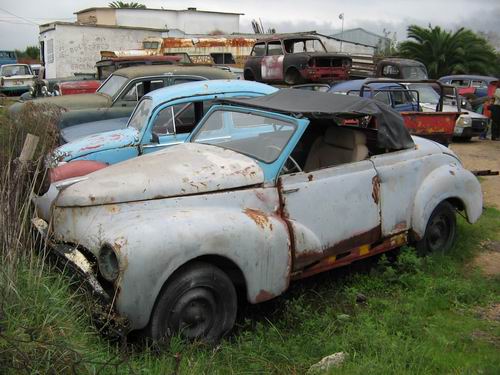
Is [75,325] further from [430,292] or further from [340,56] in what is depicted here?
[340,56]

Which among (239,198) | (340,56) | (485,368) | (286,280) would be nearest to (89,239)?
(239,198)

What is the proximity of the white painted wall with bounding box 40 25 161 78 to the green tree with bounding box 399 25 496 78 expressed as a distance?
15468mm

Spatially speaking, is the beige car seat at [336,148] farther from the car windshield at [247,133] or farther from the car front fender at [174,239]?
the car front fender at [174,239]

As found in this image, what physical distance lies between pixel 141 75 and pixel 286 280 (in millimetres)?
6549

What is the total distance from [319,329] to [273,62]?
1342 cm

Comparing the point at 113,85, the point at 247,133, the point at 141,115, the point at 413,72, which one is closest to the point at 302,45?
the point at 413,72

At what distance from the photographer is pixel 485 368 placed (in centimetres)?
335

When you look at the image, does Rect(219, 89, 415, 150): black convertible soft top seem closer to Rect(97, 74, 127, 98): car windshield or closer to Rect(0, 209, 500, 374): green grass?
Rect(0, 209, 500, 374): green grass

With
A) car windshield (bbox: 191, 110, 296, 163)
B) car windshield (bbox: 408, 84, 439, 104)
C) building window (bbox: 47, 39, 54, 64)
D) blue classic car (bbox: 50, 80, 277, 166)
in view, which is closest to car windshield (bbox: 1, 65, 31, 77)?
A: building window (bbox: 47, 39, 54, 64)

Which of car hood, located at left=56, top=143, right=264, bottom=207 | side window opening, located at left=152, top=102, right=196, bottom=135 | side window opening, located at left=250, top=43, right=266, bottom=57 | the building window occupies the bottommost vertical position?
car hood, located at left=56, top=143, right=264, bottom=207

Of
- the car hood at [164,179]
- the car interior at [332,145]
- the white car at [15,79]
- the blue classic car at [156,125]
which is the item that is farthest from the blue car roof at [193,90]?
the white car at [15,79]

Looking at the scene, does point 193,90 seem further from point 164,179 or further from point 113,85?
point 113,85

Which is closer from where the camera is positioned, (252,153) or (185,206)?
(185,206)

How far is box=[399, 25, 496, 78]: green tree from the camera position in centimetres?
2677
